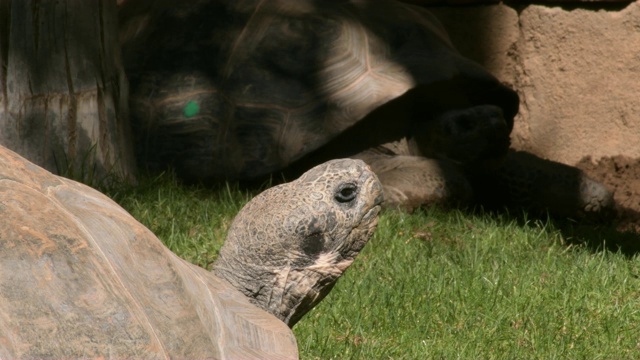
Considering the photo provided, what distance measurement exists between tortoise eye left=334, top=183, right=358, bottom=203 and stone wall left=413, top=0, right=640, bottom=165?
3565 mm

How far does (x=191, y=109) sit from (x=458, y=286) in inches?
80.5

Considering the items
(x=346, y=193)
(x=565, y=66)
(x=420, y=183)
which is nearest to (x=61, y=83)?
(x=420, y=183)

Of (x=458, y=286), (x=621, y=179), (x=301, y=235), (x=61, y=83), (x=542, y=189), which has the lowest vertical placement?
(x=621, y=179)

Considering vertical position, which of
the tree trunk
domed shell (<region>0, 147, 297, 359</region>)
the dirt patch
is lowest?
the dirt patch

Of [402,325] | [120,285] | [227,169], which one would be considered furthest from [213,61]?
[120,285]

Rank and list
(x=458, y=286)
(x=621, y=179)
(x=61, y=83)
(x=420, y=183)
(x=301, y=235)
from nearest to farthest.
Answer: (x=301, y=235) < (x=458, y=286) < (x=61, y=83) < (x=420, y=183) < (x=621, y=179)

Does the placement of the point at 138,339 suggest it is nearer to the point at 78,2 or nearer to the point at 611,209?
the point at 78,2

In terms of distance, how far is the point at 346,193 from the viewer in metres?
2.55

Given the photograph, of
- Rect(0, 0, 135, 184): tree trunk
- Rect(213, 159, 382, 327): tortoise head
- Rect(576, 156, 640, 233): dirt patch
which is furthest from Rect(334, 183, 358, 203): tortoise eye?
Rect(576, 156, 640, 233): dirt patch

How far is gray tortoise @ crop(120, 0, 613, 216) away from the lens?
201 inches

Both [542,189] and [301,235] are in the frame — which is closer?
[301,235]

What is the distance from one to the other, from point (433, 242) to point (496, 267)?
40 centimetres

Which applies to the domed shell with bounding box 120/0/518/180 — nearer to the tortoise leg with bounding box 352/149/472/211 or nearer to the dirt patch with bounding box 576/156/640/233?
the tortoise leg with bounding box 352/149/472/211

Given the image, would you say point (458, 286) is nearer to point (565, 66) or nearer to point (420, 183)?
point (420, 183)
